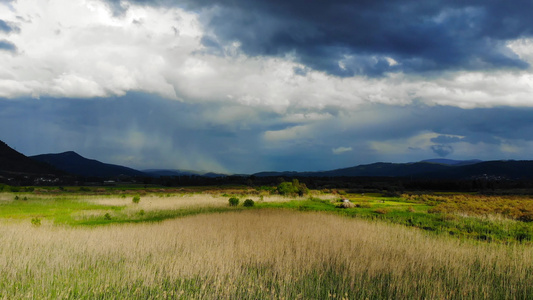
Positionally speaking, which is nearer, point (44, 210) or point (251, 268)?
point (251, 268)

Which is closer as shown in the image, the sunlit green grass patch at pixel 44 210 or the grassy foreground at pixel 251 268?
the grassy foreground at pixel 251 268

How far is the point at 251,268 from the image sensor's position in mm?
10969

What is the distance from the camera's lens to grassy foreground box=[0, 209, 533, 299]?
8.62 meters

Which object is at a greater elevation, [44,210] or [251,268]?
[251,268]

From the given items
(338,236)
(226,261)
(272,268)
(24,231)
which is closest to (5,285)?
(226,261)

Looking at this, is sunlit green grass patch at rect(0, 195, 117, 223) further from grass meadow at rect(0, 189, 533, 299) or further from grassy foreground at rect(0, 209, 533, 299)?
grassy foreground at rect(0, 209, 533, 299)

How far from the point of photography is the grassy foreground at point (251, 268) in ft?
28.3

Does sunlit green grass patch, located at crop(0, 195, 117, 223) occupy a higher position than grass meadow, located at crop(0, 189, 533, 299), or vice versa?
grass meadow, located at crop(0, 189, 533, 299)

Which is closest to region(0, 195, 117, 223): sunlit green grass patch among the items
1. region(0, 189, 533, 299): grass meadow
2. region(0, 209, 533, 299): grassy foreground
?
region(0, 189, 533, 299): grass meadow


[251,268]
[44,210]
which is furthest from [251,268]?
[44,210]

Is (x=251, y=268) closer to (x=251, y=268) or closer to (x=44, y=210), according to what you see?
(x=251, y=268)

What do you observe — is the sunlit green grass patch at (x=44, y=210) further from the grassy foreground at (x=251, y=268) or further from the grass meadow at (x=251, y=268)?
the grassy foreground at (x=251, y=268)

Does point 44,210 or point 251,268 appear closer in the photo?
point 251,268

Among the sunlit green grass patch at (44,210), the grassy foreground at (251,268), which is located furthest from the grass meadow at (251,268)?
the sunlit green grass patch at (44,210)
